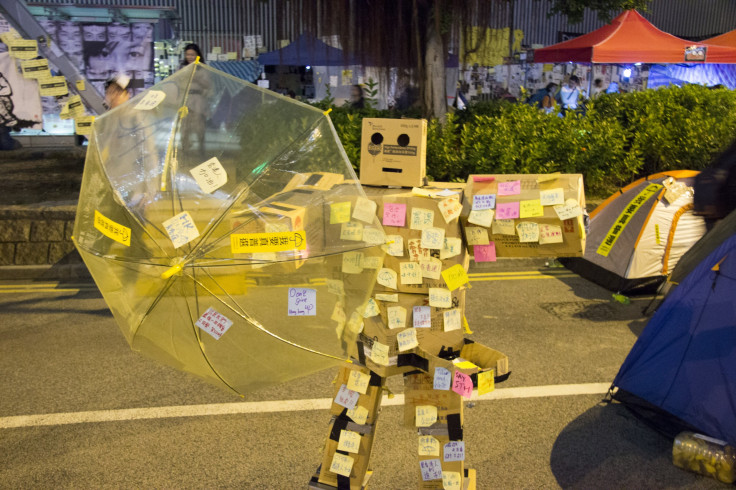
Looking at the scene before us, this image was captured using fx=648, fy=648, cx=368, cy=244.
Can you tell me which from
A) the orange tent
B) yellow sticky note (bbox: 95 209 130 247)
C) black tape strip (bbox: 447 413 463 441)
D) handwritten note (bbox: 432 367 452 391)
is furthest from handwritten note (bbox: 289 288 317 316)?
the orange tent

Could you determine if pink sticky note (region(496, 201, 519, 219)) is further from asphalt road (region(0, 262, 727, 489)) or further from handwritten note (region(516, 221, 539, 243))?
asphalt road (region(0, 262, 727, 489))

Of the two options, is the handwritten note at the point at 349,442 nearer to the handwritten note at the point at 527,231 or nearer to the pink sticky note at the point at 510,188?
the handwritten note at the point at 527,231

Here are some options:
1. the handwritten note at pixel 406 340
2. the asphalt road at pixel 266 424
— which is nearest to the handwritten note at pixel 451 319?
the handwritten note at pixel 406 340

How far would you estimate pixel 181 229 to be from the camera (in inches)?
95.3

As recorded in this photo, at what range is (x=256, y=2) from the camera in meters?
9.96

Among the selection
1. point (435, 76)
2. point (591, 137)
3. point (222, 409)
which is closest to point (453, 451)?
point (222, 409)

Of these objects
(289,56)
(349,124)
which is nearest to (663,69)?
(289,56)

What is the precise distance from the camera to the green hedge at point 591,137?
367 inches

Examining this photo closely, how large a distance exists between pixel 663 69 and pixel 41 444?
59.3 ft

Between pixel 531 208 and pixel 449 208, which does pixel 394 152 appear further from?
pixel 531 208

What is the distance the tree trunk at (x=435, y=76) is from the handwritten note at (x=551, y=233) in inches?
Result: 296

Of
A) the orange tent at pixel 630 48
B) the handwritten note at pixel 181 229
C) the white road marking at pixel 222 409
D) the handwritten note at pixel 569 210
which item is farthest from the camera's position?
the orange tent at pixel 630 48

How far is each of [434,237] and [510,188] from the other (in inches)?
17.0

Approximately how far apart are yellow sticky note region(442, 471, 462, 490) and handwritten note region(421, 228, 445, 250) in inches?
44.7
